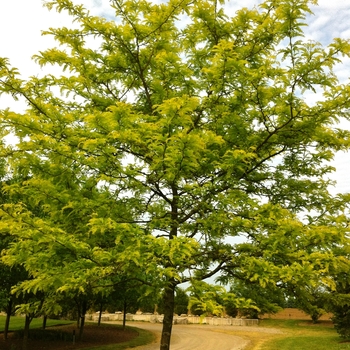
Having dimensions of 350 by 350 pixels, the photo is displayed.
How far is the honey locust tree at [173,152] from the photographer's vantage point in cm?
563

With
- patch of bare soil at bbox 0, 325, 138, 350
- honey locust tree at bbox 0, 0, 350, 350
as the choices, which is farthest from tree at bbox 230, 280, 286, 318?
patch of bare soil at bbox 0, 325, 138, 350

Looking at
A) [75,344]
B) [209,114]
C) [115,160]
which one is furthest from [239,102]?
[75,344]

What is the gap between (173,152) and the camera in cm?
560

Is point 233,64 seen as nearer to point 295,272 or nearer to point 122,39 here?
point 122,39

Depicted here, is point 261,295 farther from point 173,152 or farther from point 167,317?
point 173,152

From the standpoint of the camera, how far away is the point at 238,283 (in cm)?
773

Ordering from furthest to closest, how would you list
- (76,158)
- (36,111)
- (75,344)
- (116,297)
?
(116,297), (75,344), (36,111), (76,158)

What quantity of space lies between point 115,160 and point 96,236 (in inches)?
60.0

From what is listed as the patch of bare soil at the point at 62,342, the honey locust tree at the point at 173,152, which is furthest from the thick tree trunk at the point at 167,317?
the patch of bare soil at the point at 62,342

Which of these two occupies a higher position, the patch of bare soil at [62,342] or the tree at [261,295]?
the tree at [261,295]

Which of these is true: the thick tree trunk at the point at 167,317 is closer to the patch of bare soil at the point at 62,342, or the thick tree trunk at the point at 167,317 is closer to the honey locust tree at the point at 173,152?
the honey locust tree at the point at 173,152

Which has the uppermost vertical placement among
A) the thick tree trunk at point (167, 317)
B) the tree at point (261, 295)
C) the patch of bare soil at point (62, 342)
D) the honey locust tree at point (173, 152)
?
the honey locust tree at point (173, 152)

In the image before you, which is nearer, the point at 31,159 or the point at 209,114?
the point at 31,159

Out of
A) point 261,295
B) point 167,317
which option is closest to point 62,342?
point 167,317
